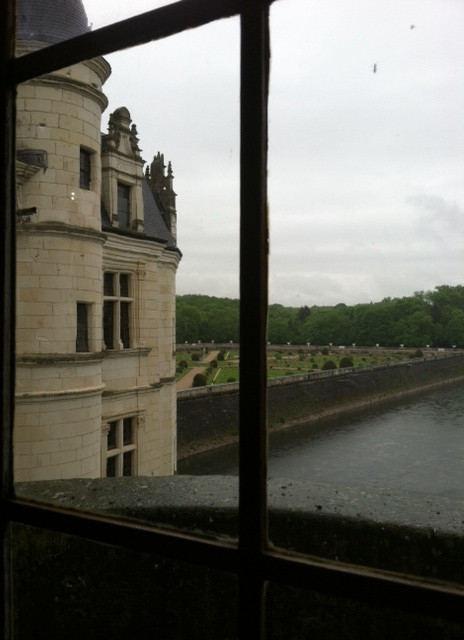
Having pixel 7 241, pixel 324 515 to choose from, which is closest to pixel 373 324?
pixel 324 515

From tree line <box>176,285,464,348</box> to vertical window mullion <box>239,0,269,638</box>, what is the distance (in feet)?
87.5

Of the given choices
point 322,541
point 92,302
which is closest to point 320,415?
point 92,302

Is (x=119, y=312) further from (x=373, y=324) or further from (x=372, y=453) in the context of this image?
(x=373, y=324)

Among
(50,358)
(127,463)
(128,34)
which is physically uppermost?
(128,34)

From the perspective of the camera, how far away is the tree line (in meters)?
36.9

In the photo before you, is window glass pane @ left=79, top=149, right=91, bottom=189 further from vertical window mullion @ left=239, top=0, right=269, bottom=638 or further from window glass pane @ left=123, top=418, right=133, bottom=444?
vertical window mullion @ left=239, top=0, right=269, bottom=638

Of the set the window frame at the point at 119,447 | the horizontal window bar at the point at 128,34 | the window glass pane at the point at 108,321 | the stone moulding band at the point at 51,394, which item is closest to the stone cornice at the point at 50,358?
the stone moulding band at the point at 51,394

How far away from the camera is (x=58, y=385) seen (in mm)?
7402

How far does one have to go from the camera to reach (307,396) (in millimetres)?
28609

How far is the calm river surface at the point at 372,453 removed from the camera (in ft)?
62.8

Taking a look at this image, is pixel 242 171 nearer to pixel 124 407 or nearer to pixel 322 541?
pixel 322 541

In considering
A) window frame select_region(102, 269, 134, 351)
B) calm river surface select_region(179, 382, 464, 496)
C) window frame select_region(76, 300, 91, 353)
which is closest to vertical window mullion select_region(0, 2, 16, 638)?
window frame select_region(76, 300, 91, 353)

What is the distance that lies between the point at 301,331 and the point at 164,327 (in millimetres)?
38076

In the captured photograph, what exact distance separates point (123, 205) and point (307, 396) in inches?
788
